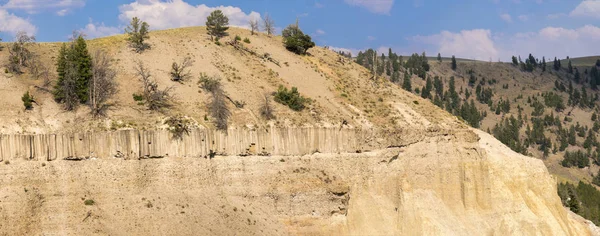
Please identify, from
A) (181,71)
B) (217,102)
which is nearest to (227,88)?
(181,71)

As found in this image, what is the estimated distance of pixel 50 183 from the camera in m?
43.8

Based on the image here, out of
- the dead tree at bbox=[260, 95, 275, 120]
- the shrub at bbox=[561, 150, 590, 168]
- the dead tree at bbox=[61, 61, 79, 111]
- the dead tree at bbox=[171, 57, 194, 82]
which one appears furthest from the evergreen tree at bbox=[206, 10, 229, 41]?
the shrub at bbox=[561, 150, 590, 168]

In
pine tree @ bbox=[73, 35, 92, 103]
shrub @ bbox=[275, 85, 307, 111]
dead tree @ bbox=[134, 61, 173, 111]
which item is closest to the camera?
pine tree @ bbox=[73, 35, 92, 103]

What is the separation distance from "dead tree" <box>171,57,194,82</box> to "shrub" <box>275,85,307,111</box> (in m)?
9.61

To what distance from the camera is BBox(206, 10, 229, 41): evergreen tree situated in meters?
74.4

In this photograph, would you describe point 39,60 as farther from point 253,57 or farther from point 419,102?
point 419,102

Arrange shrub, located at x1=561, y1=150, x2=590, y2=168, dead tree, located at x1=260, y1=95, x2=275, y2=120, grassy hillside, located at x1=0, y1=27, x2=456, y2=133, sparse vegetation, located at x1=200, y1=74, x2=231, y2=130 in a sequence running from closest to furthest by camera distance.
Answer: grassy hillside, located at x1=0, y1=27, x2=456, y2=133, sparse vegetation, located at x1=200, y1=74, x2=231, y2=130, dead tree, located at x1=260, y1=95, x2=275, y2=120, shrub, located at x1=561, y1=150, x2=590, y2=168

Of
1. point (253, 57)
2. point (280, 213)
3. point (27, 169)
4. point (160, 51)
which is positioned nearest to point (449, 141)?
point (280, 213)

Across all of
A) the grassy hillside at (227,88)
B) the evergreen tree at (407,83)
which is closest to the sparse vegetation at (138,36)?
the grassy hillside at (227,88)

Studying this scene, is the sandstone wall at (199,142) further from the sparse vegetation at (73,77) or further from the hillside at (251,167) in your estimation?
the sparse vegetation at (73,77)

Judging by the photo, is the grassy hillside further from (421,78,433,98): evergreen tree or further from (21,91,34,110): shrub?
(421,78,433,98): evergreen tree

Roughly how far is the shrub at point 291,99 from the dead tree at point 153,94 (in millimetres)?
10843

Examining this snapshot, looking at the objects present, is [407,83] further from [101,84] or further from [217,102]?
[101,84]

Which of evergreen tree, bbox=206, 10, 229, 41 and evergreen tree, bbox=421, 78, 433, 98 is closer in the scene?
evergreen tree, bbox=206, 10, 229, 41
